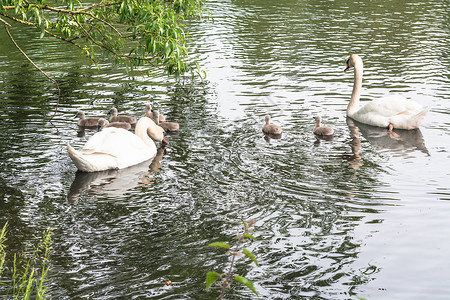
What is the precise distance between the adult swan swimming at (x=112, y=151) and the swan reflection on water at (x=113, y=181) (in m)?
0.12

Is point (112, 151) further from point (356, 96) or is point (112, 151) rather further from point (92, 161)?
point (356, 96)

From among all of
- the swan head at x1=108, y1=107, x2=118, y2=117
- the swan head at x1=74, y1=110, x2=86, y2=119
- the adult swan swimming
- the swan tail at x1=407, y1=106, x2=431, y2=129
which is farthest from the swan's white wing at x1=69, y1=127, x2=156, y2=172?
the swan tail at x1=407, y1=106, x2=431, y2=129

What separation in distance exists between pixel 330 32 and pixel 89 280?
2002cm

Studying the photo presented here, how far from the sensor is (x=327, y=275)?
25.7 ft

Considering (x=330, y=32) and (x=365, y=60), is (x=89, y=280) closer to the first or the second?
(x=365, y=60)

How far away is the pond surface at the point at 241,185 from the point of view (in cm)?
787

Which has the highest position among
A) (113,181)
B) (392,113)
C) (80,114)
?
(392,113)

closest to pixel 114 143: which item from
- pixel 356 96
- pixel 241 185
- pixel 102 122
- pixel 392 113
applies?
pixel 102 122

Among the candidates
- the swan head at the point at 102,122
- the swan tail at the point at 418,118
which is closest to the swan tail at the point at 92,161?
the swan head at the point at 102,122

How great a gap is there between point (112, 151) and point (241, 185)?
2607mm

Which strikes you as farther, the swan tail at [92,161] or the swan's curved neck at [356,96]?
the swan's curved neck at [356,96]

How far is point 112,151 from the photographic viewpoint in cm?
1197

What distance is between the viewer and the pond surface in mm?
7871

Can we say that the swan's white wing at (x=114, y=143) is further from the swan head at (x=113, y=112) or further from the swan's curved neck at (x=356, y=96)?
the swan's curved neck at (x=356, y=96)
